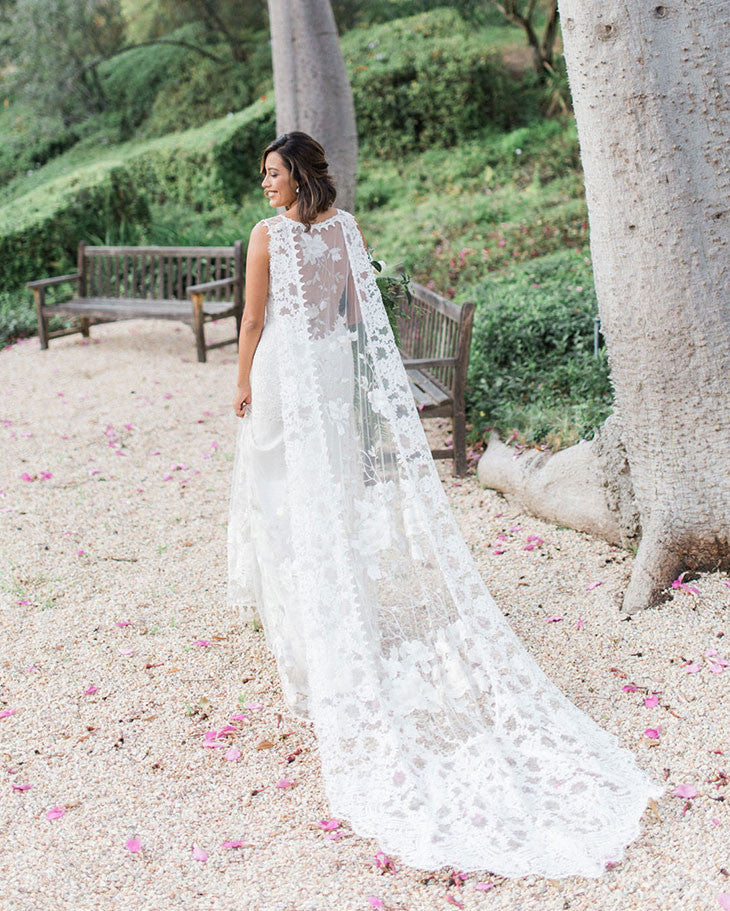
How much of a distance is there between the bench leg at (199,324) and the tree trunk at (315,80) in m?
1.54

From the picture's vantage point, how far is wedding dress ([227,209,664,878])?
9.52 ft

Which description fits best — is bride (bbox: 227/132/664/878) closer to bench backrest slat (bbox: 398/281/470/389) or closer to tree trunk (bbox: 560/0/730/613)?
tree trunk (bbox: 560/0/730/613)

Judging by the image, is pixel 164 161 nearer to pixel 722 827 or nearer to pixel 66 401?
pixel 66 401

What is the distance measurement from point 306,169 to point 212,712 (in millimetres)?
2033

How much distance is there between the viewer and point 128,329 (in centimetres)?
1009

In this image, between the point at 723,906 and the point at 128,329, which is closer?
the point at 723,906

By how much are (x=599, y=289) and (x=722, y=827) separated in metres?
2.17

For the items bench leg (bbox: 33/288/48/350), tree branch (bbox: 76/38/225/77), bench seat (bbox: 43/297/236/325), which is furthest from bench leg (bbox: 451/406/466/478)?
tree branch (bbox: 76/38/225/77)

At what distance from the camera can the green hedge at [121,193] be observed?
1047cm

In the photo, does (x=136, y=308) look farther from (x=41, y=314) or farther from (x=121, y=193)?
(x=121, y=193)

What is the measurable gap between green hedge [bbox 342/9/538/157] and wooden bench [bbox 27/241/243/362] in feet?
15.3

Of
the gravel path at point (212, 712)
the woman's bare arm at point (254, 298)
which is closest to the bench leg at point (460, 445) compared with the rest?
the gravel path at point (212, 712)

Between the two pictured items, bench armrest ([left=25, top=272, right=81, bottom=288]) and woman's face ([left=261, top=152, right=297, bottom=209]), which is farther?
bench armrest ([left=25, top=272, right=81, bottom=288])

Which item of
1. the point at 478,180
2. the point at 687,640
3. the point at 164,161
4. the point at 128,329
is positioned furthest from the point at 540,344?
the point at 164,161
